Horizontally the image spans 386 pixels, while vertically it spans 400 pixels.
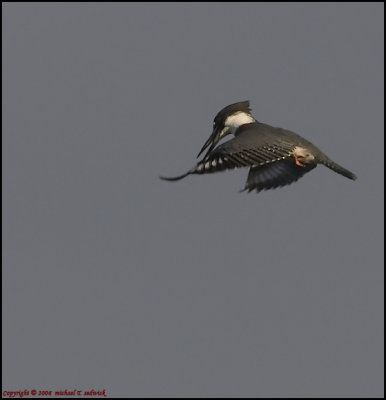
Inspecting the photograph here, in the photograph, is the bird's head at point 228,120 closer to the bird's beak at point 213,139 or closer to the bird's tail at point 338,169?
the bird's beak at point 213,139

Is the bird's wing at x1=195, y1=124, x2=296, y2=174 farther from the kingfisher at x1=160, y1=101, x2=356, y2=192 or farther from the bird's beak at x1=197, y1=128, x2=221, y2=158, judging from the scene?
the bird's beak at x1=197, y1=128, x2=221, y2=158

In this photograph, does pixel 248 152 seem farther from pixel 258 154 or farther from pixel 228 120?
pixel 228 120

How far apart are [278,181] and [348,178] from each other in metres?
1.48

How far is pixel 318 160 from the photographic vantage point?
22.6 metres

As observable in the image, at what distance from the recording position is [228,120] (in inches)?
965

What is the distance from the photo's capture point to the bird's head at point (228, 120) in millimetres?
24234

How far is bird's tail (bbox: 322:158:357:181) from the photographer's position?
2211 centimetres

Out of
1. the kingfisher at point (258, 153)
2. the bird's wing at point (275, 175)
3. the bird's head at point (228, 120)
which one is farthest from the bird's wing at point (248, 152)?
the bird's head at point (228, 120)

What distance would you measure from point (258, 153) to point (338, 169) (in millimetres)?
1840

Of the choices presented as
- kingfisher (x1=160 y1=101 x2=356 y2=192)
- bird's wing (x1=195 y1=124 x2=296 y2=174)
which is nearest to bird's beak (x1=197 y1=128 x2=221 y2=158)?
kingfisher (x1=160 y1=101 x2=356 y2=192)

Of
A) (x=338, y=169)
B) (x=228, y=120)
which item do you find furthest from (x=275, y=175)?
(x=228, y=120)

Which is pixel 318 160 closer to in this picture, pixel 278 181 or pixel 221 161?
pixel 278 181

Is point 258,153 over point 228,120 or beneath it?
beneath

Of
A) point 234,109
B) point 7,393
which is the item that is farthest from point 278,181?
→ point 7,393
